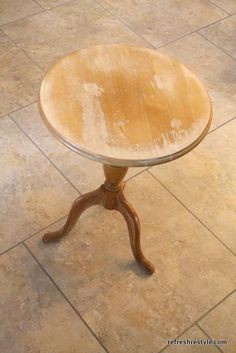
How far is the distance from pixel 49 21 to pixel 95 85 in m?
1.36

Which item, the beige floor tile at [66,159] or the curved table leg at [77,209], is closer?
the curved table leg at [77,209]

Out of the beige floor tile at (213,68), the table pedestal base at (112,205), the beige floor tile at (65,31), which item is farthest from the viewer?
the beige floor tile at (65,31)

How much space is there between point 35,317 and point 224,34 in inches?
72.1

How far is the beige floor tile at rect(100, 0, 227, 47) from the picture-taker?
2.31 meters

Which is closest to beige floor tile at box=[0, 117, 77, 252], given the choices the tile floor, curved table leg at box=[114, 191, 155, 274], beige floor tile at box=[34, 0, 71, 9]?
the tile floor

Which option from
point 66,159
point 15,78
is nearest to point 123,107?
point 66,159

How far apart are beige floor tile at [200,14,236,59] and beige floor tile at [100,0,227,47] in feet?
0.17

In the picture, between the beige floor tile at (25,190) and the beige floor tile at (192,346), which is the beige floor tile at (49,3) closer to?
the beige floor tile at (25,190)

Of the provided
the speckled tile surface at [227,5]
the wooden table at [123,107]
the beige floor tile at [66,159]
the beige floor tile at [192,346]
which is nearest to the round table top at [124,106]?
the wooden table at [123,107]

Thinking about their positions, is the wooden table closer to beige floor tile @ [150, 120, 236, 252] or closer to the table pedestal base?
the table pedestal base

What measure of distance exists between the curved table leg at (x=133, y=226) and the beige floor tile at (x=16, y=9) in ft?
4.66

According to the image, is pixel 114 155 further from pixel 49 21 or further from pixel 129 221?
pixel 49 21

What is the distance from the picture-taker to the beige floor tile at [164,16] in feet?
7.59

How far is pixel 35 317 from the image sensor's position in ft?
4.32
